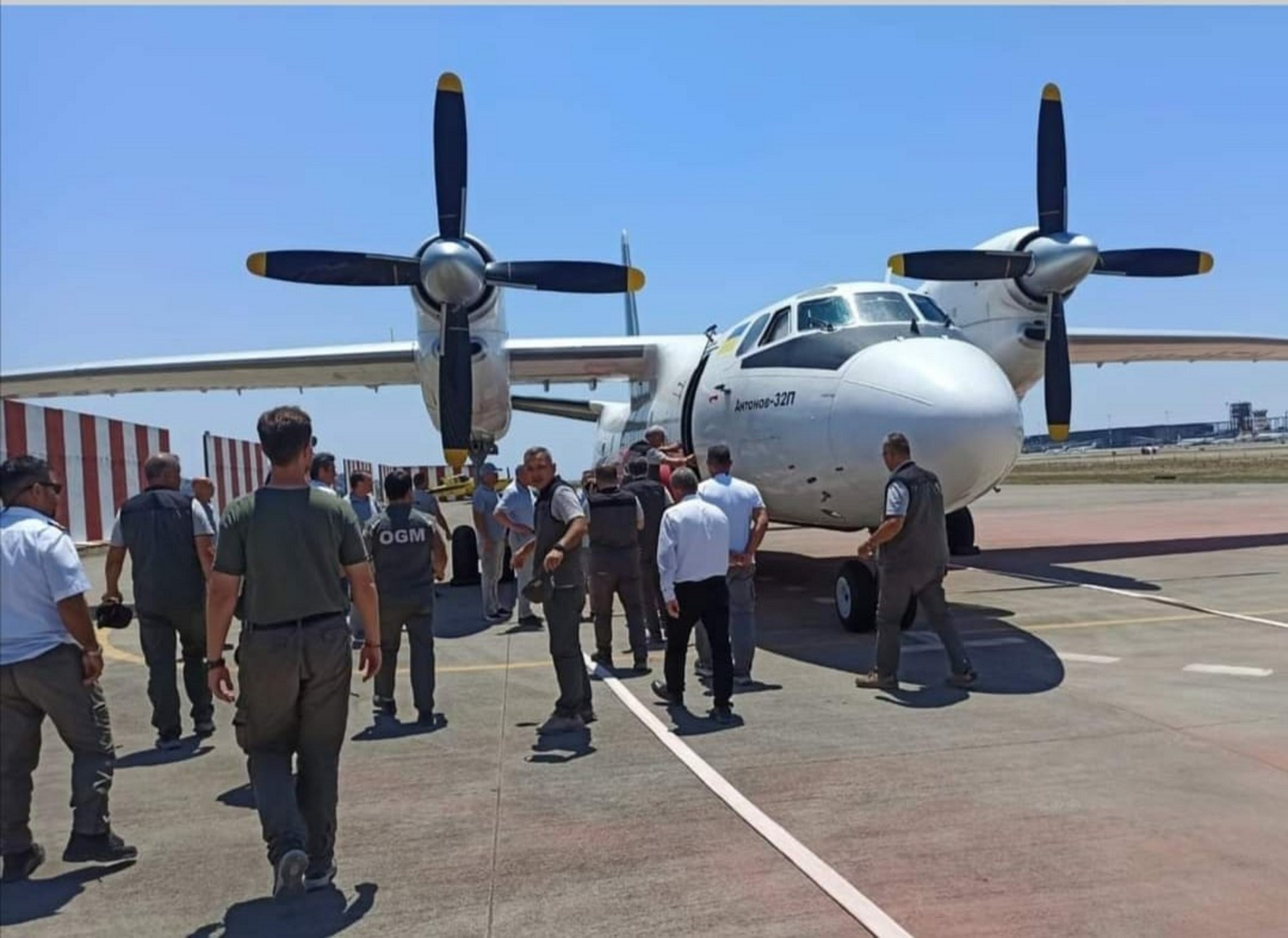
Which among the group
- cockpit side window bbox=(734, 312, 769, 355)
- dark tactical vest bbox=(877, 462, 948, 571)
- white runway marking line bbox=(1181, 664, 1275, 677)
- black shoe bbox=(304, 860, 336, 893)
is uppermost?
cockpit side window bbox=(734, 312, 769, 355)

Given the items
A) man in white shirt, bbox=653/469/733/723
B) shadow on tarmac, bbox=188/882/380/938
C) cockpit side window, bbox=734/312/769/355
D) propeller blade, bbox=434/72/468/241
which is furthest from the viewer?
propeller blade, bbox=434/72/468/241

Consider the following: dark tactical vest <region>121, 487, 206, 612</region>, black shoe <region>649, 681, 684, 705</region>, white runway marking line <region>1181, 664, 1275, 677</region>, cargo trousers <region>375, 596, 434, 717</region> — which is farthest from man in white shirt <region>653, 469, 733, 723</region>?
white runway marking line <region>1181, 664, 1275, 677</region>

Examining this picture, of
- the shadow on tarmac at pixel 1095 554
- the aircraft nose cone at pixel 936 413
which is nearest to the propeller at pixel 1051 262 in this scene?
the shadow on tarmac at pixel 1095 554

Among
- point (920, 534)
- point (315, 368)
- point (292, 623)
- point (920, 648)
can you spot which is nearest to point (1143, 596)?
point (920, 648)

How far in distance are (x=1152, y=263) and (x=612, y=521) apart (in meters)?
11.3

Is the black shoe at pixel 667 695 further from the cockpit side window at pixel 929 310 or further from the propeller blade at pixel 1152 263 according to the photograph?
the propeller blade at pixel 1152 263

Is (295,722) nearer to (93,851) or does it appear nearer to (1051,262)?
(93,851)

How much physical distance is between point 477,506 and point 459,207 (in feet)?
13.9

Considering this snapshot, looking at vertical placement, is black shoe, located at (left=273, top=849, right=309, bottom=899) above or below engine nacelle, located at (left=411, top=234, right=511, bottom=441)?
below

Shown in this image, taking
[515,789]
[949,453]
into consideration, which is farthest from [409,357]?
[515,789]

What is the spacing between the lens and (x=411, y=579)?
6691 mm

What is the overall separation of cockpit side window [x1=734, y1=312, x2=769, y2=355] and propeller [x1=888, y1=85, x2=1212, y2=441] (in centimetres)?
269

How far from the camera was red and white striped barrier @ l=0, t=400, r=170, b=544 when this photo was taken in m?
25.5

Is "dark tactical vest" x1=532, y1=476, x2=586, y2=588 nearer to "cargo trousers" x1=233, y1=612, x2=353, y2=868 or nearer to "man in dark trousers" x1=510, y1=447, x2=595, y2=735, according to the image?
"man in dark trousers" x1=510, y1=447, x2=595, y2=735
